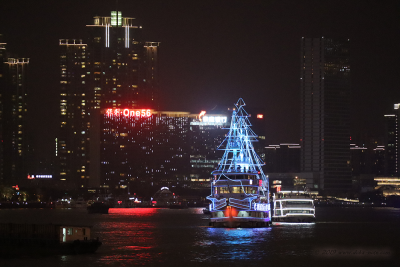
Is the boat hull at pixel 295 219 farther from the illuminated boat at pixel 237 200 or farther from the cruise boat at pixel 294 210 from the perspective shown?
the illuminated boat at pixel 237 200

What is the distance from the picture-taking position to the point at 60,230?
79.6 m

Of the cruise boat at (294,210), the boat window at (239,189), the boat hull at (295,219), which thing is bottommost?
Answer: the boat hull at (295,219)

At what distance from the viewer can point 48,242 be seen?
80.4 m

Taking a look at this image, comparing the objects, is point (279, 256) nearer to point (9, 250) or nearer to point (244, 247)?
point (244, 247)

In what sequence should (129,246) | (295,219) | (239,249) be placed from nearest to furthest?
1. (239,249)
2. (129,246)
3. (295,219)

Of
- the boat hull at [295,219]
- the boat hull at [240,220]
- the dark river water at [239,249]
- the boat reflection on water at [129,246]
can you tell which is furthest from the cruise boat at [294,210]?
the boat reflection on water at [129,246]

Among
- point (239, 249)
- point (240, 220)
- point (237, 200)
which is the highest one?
point (237, 200)

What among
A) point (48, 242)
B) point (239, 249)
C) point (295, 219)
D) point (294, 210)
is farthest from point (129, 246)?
point (295, 219)

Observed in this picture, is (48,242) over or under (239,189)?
under

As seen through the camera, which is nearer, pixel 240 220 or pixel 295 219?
pixel 240 220

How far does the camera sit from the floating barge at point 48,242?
79.9m

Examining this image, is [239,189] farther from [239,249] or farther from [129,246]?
[129,246]

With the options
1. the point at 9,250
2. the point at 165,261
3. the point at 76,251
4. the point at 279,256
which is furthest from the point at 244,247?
the point at 9,250

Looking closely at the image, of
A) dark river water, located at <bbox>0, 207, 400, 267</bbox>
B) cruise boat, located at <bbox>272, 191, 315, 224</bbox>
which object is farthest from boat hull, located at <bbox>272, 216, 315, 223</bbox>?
dark river water, located at <bbox>0, 207, 400, 267</bbox>
